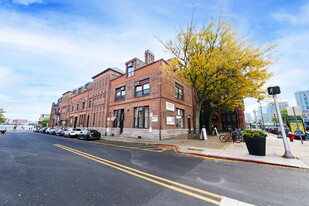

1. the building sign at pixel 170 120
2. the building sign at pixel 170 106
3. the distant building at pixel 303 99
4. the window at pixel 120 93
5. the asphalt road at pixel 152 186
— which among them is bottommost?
the asphalt road at pixel 152 186

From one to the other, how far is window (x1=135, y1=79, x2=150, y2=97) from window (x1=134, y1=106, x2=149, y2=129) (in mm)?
2328

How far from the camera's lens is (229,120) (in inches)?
1245

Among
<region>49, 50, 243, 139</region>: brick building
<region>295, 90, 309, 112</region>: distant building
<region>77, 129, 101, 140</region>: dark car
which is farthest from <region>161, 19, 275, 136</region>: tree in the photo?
<region>295, 90, 309, 112</region>: distant building

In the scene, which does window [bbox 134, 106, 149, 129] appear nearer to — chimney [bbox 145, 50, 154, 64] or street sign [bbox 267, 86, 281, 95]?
chimney [bbox 145, 50, 154, 64]

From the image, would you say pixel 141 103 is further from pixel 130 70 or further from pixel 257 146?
pixel 257 146

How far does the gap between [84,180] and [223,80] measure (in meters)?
16.1

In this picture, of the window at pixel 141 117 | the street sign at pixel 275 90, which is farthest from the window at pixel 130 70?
the street sign at pixel 275 90

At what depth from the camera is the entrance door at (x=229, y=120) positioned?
30869 millimetres

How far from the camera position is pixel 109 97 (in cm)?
2489

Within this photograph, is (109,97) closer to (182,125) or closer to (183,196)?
(182,125)

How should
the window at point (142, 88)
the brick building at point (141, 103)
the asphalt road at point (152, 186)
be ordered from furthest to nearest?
the window at point (142, 88)
the brick building at point (141, 103)
the asphalt road at point (152, 186)

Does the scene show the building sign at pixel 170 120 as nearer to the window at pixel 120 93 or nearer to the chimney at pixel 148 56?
the window at pixel 120 93

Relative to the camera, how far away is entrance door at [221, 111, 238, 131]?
3087 centimetres

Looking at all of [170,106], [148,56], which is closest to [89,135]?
[170,106]
